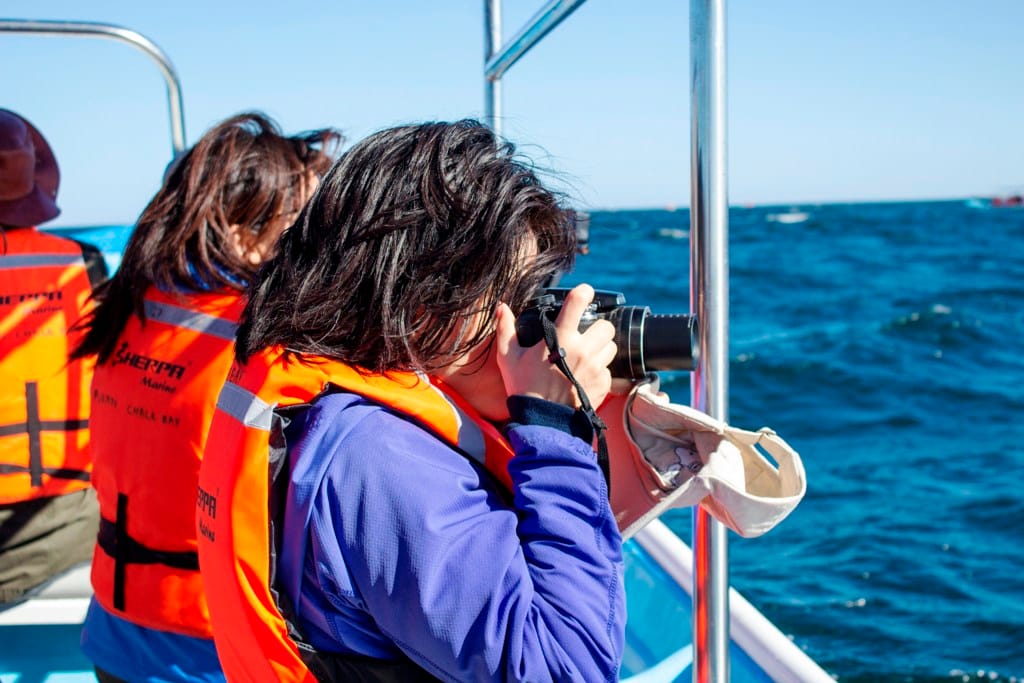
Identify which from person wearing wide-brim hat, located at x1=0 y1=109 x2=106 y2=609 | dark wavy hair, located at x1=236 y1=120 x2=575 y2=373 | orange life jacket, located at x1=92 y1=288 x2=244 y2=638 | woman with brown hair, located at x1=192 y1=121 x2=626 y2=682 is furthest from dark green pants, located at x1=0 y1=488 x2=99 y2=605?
dark wavy hair, located at x1=236 y1=120 x2=575 y2=373

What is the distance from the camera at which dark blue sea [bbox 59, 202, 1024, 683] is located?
3943 mm

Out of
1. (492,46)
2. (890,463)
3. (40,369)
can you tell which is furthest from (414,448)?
(890,463)

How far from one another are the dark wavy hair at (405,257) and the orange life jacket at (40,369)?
3.58ft

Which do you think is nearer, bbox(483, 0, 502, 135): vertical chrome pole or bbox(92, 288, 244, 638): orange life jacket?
bbox(92, 288, 244, 638): orange life jacket

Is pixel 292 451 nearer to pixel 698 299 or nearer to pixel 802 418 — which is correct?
pixel 698 299

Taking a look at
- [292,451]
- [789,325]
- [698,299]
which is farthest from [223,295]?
[789,325]

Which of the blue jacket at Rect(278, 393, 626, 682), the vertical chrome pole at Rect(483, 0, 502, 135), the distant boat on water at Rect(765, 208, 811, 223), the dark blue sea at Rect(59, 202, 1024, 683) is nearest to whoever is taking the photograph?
the blue jacket at Rect(278, 393, 626, 682)

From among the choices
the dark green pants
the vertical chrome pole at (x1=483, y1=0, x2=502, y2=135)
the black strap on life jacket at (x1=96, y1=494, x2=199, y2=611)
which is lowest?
the dark green pants

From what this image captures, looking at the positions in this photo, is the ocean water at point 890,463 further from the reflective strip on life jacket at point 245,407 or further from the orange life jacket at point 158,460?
the orange life jacket at point 158,460

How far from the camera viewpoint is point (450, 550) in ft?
2.34

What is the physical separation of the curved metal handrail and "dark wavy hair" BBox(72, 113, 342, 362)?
2.32 feet

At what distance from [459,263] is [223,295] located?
652 mm

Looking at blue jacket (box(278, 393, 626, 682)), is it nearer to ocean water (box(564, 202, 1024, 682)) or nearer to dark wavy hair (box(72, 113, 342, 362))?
ocean water (box(564, 202, 1024, 682))

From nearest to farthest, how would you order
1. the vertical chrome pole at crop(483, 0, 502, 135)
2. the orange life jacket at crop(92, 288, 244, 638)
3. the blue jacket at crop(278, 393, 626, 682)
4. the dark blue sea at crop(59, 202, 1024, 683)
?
the blue jacket at crop(278, 393, 626, 682)
the orange life jacket at crop(92, 288, 244, 638)
the vertical chrome pole at crop(483, 0, 502, 135)
the dark blue sea at crop(59, 202, 1024, 683)
